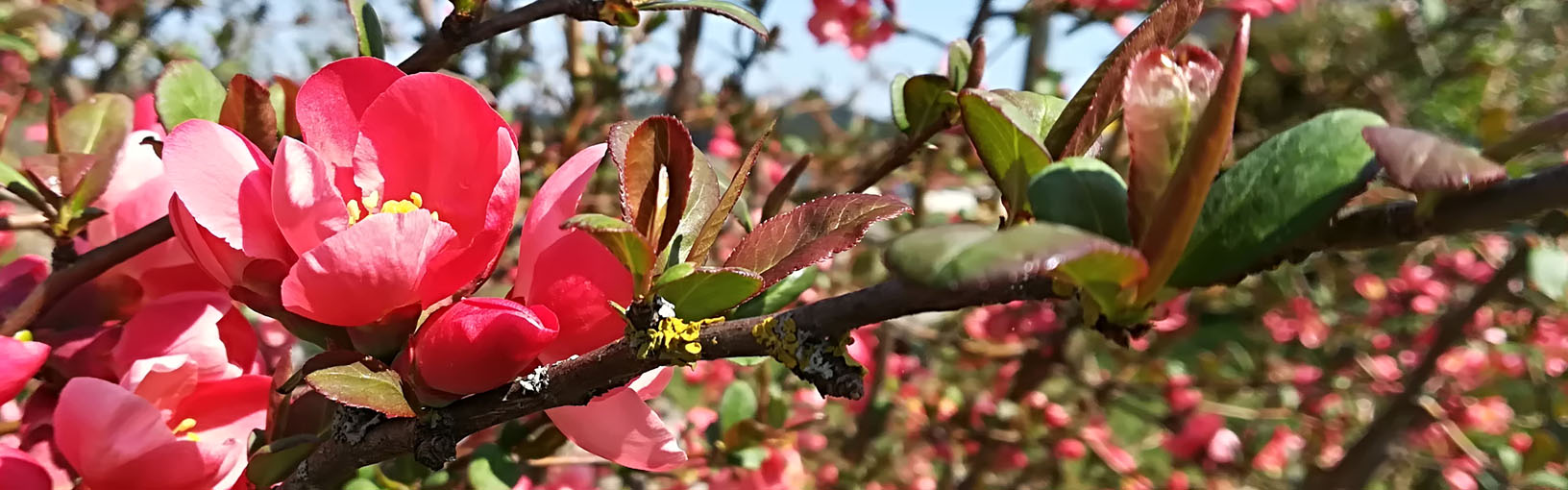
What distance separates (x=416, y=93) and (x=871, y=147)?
1.84m

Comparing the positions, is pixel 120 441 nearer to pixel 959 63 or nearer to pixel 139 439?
pixel 139 439

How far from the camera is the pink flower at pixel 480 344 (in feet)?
1.05

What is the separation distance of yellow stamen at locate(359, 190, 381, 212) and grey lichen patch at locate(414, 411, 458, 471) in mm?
91

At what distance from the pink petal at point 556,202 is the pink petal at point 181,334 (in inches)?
7.9

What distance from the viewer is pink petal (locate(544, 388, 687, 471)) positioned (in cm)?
37

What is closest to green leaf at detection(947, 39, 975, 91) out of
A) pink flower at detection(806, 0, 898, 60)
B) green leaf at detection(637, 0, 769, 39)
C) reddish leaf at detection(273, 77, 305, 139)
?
green leaf at detection(637, 0, 769, 39)

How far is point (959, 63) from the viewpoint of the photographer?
0.60 m

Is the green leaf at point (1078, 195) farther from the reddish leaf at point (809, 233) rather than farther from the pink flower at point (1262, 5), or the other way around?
the pink flower at point (1262, 5)

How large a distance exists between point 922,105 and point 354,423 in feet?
1.20

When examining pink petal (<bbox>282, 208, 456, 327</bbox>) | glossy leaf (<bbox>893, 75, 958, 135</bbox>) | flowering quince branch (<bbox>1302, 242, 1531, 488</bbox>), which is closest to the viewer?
pink petal (<bbox>282, 208, 456, 327</bbox>)

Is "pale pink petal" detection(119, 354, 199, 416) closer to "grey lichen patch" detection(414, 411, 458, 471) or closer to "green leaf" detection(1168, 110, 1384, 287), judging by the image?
"grey lichen patch" detection(414, 411, 458, 471)

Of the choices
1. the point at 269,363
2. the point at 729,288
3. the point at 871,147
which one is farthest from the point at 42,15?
the point at 871,147

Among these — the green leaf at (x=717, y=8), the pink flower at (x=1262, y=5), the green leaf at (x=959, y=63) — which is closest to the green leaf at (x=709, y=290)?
the green leaf at (x=717, y=8)

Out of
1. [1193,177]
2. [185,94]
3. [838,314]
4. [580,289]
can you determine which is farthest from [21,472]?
[1193,177]
